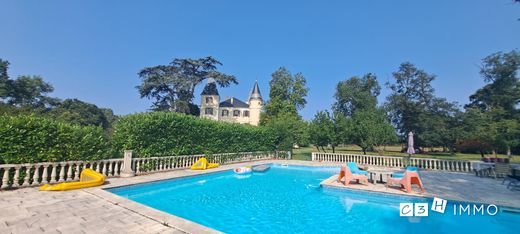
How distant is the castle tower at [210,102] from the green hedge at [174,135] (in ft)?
111

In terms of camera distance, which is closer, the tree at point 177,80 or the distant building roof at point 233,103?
the tree at point 177,80

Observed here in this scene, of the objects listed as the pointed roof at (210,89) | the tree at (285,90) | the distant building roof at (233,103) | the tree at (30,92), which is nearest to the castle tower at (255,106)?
the distant building roof at (233,103)

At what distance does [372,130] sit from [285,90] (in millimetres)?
27813

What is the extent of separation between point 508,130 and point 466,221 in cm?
3385

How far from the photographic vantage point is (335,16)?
18.0 metres

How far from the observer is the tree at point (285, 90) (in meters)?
46.8

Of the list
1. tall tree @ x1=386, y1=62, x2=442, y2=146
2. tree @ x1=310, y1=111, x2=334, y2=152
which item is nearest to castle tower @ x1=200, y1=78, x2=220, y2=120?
tree @ x1=310, y1=111, x2=334, y2=152

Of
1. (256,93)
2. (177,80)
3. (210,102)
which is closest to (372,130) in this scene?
(177,80)

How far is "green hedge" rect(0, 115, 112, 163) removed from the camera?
7.48 metres

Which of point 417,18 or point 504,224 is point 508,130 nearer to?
point 417,18

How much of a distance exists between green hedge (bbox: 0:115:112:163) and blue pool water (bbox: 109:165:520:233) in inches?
93.1

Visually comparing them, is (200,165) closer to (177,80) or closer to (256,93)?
(177,80)

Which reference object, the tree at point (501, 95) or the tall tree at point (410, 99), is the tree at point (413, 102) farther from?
the tree at point (501, 95)

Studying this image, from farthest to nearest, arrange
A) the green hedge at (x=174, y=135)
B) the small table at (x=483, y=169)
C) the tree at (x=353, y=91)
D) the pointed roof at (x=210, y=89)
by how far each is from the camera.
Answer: the pointed roof at (x=210, y=89) → the tree at (x=353, y=91) → the small table at (x=483, y=169) → the green hedge at (x=174, y=135)
